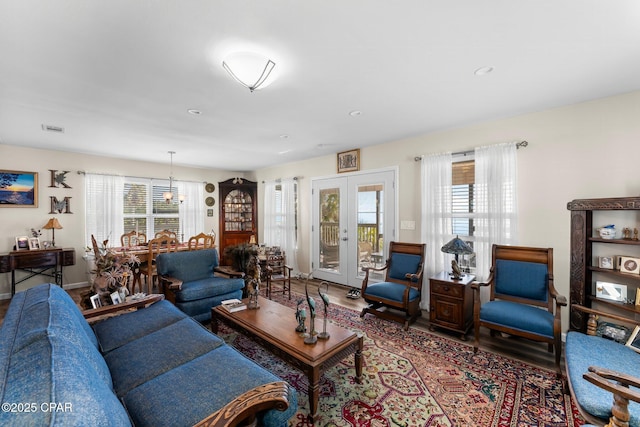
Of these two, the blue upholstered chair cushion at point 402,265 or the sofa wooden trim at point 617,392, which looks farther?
the blue upholstered chair cushion at point 402,265

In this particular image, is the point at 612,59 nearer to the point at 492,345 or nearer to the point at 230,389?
the point at 492,345

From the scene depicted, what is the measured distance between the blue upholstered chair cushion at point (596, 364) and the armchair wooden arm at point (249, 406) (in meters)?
1.61

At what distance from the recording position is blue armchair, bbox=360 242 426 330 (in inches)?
127

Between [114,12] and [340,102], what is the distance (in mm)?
1867

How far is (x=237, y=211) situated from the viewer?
6.90 metres

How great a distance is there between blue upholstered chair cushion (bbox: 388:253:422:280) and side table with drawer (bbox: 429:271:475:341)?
0.40m

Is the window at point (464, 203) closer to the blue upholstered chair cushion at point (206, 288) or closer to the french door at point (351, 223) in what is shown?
the french door at point (351, 223)

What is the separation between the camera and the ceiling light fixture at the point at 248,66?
1904 millimetres

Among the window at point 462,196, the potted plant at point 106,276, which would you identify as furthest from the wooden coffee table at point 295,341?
the window at point 462,196

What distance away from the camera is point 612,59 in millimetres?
1997

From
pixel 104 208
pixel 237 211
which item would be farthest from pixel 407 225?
pixel 104 208

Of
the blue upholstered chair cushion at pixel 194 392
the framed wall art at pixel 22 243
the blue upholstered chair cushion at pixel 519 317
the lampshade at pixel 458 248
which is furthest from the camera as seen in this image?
the framed wall art at pixel 22 243

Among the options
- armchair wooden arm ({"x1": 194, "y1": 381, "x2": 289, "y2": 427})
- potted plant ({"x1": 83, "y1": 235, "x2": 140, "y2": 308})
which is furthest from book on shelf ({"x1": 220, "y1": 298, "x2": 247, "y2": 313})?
armchair wooden arm ({"x1": 194, "y1": 381, "x2": 289, "y2": 427})

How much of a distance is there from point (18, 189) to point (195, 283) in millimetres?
3849
